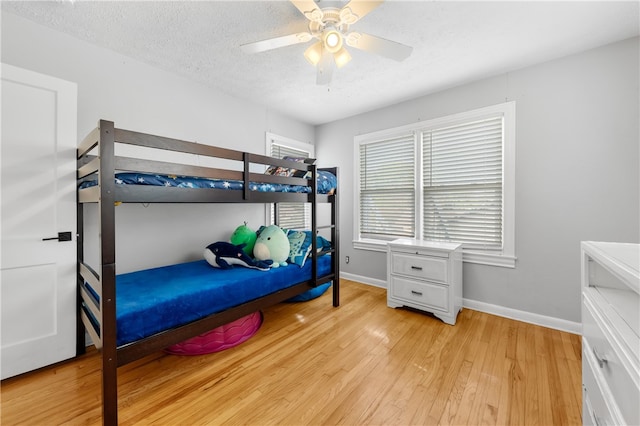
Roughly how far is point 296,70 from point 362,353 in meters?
2.57

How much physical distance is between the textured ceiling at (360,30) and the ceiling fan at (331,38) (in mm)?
112

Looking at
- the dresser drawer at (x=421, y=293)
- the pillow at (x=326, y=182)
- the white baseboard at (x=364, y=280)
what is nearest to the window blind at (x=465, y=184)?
the dresser drawer at (x=421, y=293)

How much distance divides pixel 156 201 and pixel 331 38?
1481 millimetres

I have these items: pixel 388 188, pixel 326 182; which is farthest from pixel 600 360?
pixel 388 188

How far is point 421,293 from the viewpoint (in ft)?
8.39

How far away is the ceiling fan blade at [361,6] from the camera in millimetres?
1387

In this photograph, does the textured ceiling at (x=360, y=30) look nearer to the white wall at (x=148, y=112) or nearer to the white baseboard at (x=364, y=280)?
the white wall at (x=148, y=112)

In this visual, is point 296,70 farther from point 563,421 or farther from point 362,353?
point 563,421

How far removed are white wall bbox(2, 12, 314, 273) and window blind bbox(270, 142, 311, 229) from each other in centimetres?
39

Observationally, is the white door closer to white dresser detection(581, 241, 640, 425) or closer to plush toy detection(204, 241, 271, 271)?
plush toy detection(204, 241, 271, 271)

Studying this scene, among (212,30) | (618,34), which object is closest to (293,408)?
(212,30)

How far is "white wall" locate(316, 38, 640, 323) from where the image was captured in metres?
2.01

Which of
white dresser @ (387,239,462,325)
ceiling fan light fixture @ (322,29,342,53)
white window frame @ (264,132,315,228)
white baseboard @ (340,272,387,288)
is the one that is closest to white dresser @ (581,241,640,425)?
white dresser @ (387,239,462,325)

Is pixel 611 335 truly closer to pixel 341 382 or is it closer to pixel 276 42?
pixel 341 382
